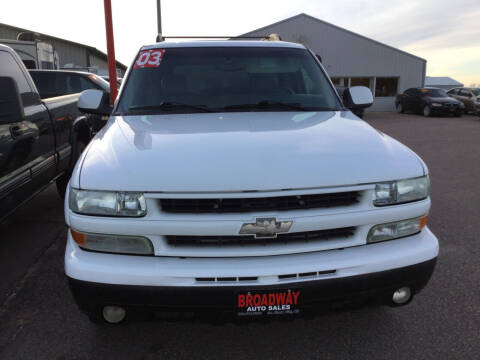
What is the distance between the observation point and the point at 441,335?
245 centimetres

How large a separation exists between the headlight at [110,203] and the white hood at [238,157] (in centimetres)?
4

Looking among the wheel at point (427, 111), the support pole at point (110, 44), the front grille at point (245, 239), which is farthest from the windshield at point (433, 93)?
the front grille at point (245, 239)

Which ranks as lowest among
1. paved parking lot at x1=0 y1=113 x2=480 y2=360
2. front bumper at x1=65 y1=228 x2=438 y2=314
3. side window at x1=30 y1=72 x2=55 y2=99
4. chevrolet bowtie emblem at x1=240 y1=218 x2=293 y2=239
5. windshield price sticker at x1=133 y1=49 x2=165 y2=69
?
paved parking lot at x1=0 y1=113 x2=480 y2=360

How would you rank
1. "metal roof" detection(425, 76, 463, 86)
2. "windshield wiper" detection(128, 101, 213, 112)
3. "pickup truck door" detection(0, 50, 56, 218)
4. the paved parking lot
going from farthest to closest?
1. "metal roof" detection(425, 76, 463, 86)
2. "pickup truck door" detection(0, 50, 56, 218)
3. "windshield wiper" detection(128, 101, 213, 112)
4. the paved parking lot

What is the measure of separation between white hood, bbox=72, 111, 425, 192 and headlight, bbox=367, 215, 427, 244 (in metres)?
0.25

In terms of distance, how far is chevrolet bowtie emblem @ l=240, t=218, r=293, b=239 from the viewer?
191 centimetres

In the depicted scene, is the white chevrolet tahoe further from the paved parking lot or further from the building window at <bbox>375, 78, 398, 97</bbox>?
the building window at <bbox>375, 78, 398, 97</bbox>

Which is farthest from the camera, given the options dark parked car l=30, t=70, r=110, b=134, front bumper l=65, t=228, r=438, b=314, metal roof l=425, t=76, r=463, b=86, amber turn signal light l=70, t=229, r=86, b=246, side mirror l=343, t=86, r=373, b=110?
metal roof l=425, t=76, r=463, b=86

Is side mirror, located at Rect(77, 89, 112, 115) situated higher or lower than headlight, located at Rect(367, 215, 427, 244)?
higher

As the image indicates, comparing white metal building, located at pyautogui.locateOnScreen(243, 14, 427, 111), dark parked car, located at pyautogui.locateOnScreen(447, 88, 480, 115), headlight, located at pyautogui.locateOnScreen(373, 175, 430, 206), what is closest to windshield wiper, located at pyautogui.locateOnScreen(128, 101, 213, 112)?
headlight, located at pyautogui.locateOnScreen(373, 175, 430, 206)

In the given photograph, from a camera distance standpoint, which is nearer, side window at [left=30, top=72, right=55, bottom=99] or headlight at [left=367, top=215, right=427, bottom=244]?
headlight at [left=367, top=215, right=427, bottom=244]

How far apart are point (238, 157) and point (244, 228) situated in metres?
0.37

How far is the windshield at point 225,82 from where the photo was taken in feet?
10.0

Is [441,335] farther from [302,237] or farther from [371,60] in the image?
[371,60]
